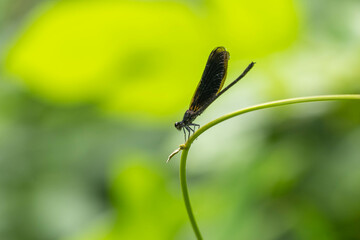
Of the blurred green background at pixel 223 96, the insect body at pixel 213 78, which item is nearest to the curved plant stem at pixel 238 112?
the insect body at pixel 213 78

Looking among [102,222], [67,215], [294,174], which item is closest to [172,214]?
[102,222]

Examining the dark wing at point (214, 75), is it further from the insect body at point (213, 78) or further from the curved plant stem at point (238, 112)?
the curved plant stem at point (238, 112)

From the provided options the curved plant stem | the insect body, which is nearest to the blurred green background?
the insect body

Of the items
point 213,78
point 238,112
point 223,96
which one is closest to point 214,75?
point 213,78

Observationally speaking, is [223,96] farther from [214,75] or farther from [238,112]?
[238,112]

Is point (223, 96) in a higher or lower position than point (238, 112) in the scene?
higher

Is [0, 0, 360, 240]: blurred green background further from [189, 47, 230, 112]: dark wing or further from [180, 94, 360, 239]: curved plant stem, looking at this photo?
[180, 94, 360, 239]: curved plant stem
